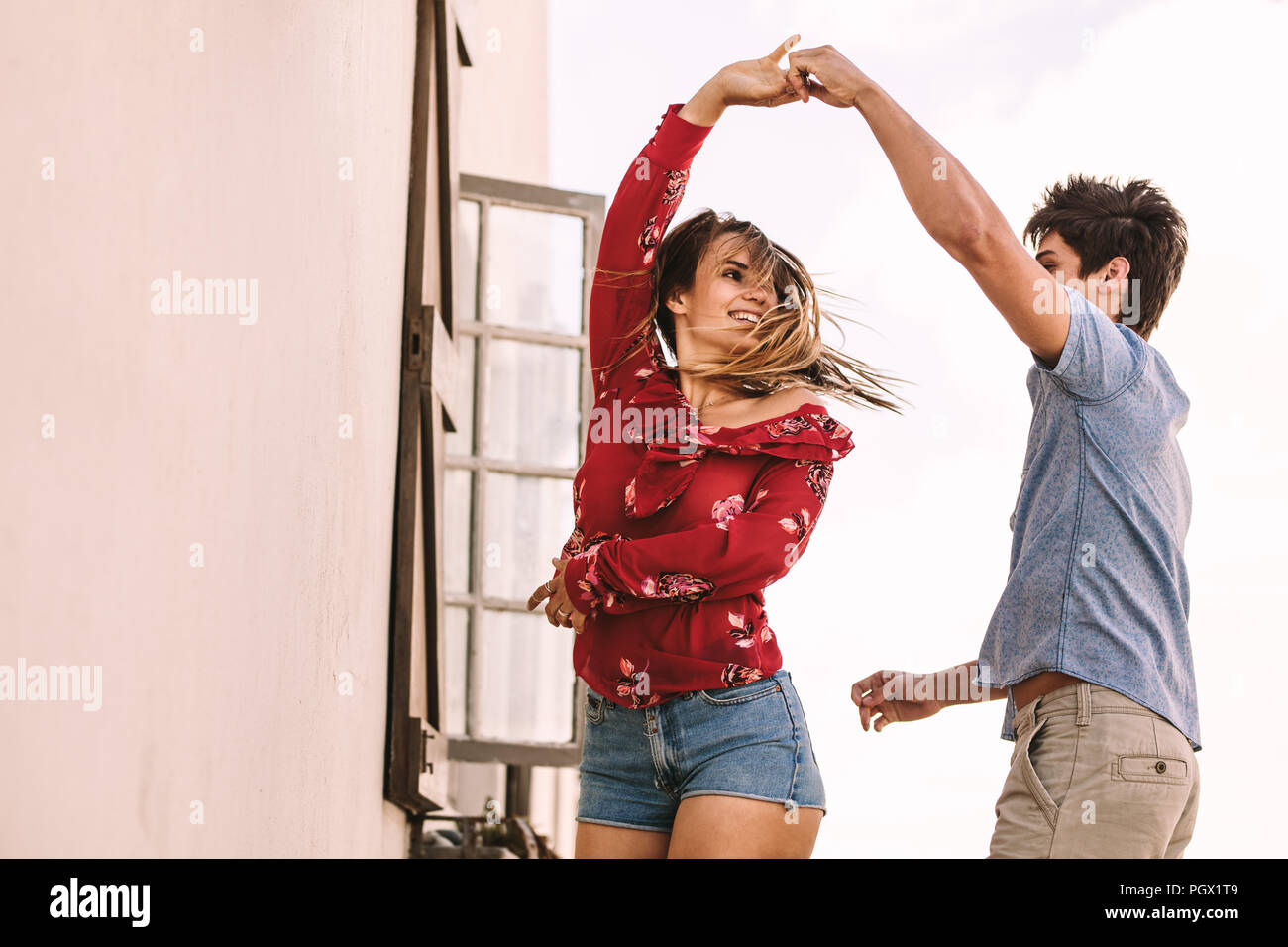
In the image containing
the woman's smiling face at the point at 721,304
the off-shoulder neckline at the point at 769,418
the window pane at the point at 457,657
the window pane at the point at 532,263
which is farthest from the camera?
the window pane at the point at 532,263

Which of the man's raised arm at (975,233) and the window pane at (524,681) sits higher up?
the man's raised arm at (975,233)

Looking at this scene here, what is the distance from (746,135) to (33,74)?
13.1 ft

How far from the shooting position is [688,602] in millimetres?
1993

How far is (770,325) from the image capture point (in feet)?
7.11

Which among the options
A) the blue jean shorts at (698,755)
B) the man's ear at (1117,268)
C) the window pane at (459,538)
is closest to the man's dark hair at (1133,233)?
the man's ear at (1117,268)

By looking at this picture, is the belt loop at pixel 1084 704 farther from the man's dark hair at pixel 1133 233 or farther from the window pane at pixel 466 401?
the window pane at pixel 466 401

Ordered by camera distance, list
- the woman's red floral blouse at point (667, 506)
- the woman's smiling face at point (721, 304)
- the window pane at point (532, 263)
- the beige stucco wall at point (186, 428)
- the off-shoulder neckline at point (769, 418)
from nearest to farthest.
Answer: the beige stucco wall at point (186, 428) < the woman's red floral blouse at point (667, 506) < the off-shoulder neckline at point (769, 418) < the woman's smiling face at point (721, 304) < the window pane at point (532, 263)

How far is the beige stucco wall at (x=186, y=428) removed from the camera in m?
1.38

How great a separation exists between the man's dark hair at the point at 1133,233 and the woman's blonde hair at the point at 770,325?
366mm

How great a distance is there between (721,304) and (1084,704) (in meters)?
0.82

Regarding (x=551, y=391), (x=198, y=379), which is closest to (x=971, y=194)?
(x=198, y=379)

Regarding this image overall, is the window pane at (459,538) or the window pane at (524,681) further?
the window pane at (524,681)

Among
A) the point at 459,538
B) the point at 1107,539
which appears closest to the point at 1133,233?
the point at 1107,539

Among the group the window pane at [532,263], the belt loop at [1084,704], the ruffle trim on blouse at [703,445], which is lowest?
the belt loop at [1084,704]
